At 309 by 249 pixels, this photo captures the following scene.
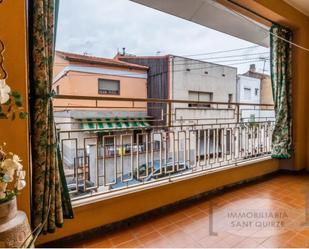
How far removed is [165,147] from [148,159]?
0.78 ft

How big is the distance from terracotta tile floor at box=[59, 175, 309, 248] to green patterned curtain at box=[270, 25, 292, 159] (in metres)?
0.83

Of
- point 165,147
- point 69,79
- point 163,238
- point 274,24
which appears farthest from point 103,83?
point 274,24

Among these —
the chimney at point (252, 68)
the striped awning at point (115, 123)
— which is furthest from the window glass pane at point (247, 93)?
the striped awning at point (115, 123)

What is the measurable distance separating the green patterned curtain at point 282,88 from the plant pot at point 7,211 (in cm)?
316

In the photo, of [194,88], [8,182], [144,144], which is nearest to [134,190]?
[144,144]

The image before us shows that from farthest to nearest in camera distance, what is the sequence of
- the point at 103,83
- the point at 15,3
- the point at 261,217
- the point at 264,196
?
the point at 103,83 < the point at 264,196 < the point at 261,217 < the point at 15,3

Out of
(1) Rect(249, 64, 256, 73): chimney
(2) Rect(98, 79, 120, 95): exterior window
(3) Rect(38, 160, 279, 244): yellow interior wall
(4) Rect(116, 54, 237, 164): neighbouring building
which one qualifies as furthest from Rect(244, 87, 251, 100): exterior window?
(2) Rect(98, 79, 120, 95): exterior window

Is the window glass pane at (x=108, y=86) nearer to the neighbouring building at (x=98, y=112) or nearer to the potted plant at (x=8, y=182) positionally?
the neighbouring building at (x=98, y=112)

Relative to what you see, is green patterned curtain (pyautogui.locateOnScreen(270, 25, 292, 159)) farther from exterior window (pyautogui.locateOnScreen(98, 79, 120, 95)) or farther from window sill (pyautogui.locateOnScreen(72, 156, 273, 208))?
exterior window (pyautogui.locateOnScreen(98, 79, 120, 95))

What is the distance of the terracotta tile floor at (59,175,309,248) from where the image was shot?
A: 1516mm

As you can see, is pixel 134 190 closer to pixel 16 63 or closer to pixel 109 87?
pixel 16 63

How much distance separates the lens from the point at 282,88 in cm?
293

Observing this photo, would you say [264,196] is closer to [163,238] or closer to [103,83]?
[163,238]

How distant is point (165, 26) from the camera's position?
4129 mm
